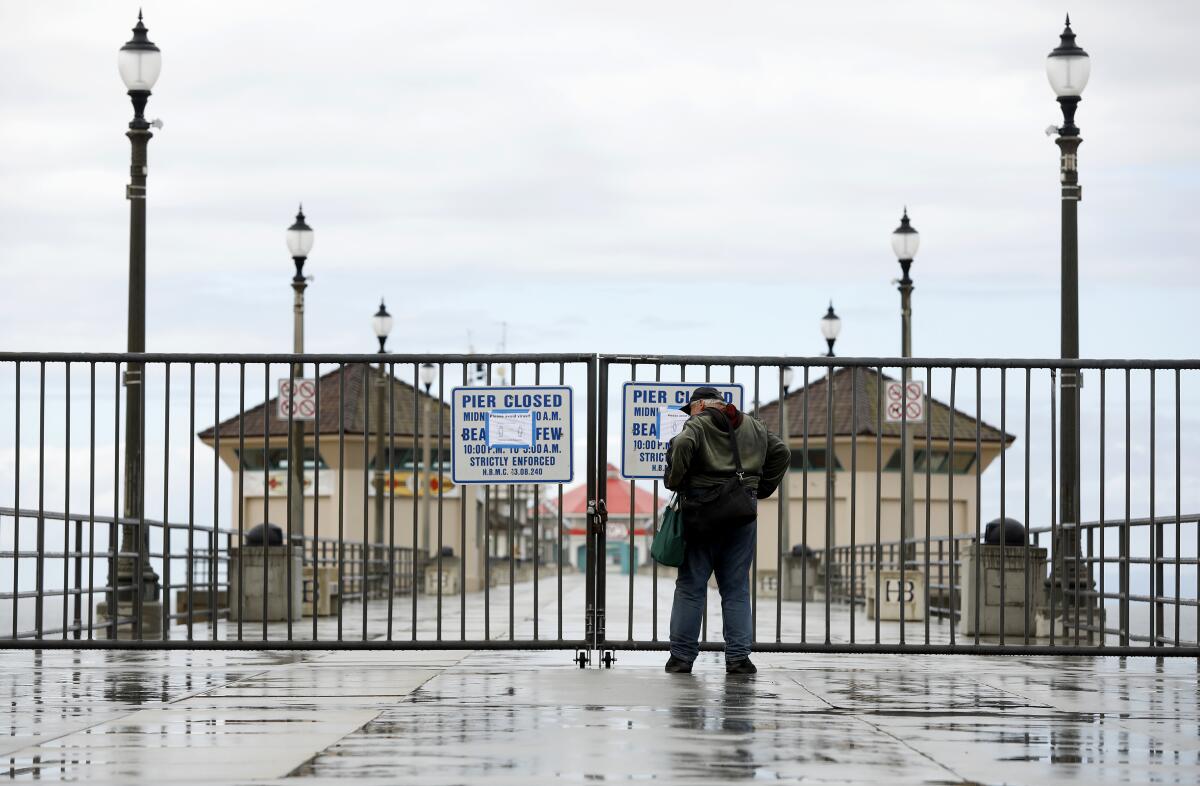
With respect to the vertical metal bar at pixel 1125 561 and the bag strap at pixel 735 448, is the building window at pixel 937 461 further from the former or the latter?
the bag strap at pixel 735 448

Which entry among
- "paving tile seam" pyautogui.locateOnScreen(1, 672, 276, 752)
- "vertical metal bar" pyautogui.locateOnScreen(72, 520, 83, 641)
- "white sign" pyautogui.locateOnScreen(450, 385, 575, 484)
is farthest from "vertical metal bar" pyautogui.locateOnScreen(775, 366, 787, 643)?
"vertical metal bar" pyautogui.locateOnScreen(72, 520, 83, 641)

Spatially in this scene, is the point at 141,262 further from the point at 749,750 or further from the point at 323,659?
the point at 749,750

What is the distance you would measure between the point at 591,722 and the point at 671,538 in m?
2.88

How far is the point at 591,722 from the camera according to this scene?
818 cm

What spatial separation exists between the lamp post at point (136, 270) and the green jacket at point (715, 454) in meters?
6.80

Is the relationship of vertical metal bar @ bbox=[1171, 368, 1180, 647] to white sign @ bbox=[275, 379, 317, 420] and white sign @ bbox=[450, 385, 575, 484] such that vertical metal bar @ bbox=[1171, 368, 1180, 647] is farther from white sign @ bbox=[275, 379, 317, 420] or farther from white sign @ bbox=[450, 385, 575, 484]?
white sign @ bbox=[275, 379, 317, 420]

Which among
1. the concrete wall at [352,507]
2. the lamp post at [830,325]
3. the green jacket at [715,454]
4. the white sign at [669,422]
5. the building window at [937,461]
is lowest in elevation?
the concrete wall at [352,507]

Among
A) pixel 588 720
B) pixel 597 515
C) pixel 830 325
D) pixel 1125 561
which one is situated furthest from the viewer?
pixel 830 325

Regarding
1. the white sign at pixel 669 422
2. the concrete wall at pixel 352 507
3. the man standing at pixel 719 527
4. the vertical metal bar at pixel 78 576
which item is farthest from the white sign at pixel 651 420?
the concrete wall at pixel 352 507

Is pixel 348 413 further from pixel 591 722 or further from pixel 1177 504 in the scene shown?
pixel 591 722

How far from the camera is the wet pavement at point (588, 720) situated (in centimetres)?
665

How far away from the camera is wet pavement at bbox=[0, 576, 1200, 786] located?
21.8 ft

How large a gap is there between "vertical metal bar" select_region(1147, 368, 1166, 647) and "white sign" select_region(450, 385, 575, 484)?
4.13 metres

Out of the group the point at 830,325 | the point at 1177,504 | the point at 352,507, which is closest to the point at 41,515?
the point at 1177,504
